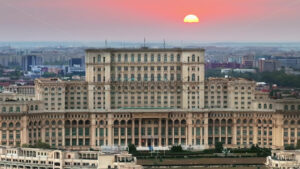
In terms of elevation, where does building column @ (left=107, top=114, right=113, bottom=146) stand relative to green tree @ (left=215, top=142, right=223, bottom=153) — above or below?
above

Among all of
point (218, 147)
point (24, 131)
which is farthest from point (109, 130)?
point (218, 147)

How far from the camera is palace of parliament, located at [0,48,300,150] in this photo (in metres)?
106

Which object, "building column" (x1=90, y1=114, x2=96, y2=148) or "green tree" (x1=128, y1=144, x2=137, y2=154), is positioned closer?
"green tree" (x1=128, y1=144, x2=137, y2=154)

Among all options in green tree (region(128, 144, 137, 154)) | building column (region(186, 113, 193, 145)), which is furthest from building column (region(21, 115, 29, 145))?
building column (region(186, 113, 193, 145))

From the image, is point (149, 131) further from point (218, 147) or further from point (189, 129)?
point (218, 147)

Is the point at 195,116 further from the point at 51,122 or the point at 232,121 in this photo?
the point at 51,122

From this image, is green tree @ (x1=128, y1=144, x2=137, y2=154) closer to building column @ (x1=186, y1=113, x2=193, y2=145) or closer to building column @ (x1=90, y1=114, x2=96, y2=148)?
building column @ (x1=90, y1=114, x2=96, y2=148)

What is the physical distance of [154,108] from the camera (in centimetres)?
10812

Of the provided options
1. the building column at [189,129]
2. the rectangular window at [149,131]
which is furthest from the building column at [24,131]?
the building column at [189,129]

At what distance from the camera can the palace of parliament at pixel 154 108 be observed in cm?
10575

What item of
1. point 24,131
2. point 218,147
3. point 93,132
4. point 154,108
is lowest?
point 218,147

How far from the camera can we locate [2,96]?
116062 millimetres

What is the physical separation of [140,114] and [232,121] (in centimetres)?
968

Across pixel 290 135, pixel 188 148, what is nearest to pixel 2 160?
pixel 188 148
